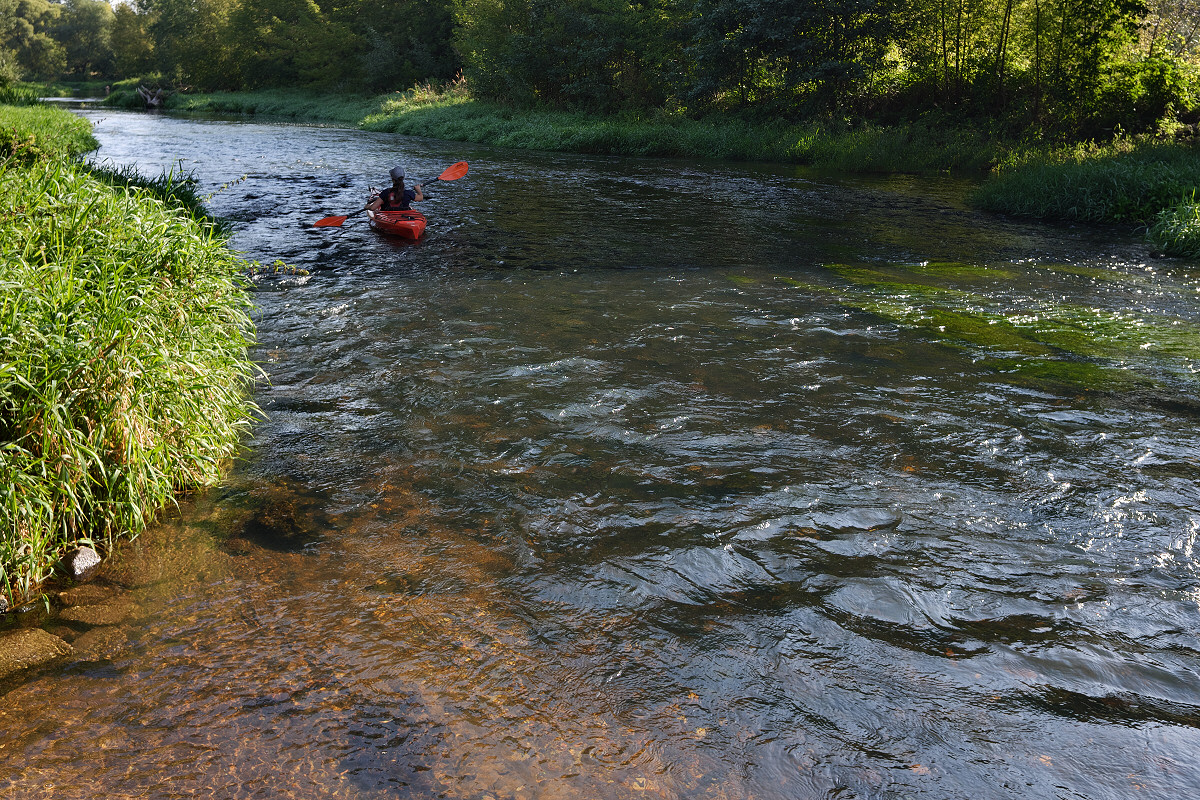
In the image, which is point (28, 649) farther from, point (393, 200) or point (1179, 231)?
point (1179, 231)

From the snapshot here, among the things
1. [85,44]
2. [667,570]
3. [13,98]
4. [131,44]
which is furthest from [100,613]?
[85,44]

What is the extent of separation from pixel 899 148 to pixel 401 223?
47.0 ft

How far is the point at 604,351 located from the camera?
683 centimetres

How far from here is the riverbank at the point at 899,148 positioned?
12.9m

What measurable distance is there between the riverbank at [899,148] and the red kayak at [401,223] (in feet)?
33.8

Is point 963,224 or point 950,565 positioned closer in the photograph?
point 950,565

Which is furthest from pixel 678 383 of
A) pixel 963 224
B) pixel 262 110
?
pixel 262 110

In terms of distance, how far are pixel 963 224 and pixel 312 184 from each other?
12.1m

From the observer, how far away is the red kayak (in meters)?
10.8

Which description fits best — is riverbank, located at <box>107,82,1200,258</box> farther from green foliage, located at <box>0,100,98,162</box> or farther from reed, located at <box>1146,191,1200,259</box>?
green foliage, located at <box>0,100,98,162</box>

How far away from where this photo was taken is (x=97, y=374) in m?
3.67

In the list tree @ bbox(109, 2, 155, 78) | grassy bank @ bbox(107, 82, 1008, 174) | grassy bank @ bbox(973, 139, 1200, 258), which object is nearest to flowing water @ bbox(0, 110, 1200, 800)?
grassy bank @ bbox(973, 139, 1200, 258)

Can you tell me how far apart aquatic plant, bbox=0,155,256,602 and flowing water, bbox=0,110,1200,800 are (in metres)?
0.30

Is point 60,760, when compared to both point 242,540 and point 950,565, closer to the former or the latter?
point 242,540
